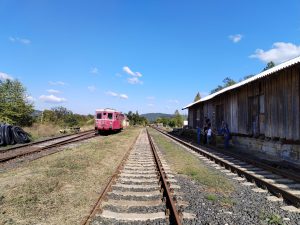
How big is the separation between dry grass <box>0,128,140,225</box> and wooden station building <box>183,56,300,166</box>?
7350mm

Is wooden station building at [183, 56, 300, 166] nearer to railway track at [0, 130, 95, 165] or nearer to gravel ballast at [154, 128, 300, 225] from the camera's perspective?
gravel ballast at [154, 128, 300, 225]

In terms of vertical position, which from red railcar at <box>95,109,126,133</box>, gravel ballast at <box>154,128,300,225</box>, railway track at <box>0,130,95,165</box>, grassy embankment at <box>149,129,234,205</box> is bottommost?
gravel ballast at <box>154,128,300,225</box>

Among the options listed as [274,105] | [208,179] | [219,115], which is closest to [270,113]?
[274,105]

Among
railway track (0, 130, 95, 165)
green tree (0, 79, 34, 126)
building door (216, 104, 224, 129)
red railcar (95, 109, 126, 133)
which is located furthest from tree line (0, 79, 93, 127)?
building door (216, 104, 224, 129)

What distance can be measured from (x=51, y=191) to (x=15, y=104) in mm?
29484

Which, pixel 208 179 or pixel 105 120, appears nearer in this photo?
Answer: pixel 208 179

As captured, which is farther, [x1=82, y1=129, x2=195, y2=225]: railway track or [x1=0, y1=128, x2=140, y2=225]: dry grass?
[x1=0, y1=128, x2=140, y2=225]: dry grass

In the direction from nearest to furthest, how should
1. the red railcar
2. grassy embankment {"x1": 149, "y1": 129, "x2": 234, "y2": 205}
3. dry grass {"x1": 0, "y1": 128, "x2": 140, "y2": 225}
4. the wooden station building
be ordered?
1. dry grass {"x1": 0, "y1": 128, "x2": 140, "y2": 225}
2. grassy embankment {"x1": 149, "y1": 129, "x2": 234, "y2": 205}
3. the wooden station building
4. the red railcar

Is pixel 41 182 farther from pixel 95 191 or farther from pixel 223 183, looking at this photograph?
pixel 223 183

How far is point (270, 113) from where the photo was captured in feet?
47.7

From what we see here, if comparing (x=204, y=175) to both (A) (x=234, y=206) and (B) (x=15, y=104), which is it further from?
(B) (x=15, y=104)

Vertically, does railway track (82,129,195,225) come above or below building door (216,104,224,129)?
below

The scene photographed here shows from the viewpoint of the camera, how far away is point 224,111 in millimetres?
22328

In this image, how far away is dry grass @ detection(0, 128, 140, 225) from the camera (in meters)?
5.62
